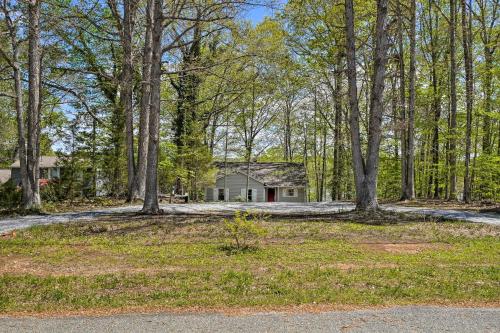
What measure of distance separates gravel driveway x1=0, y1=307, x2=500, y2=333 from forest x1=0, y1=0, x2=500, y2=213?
357 inches

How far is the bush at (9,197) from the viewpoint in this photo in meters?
14.7

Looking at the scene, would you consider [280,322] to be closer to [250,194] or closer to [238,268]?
[238,268]

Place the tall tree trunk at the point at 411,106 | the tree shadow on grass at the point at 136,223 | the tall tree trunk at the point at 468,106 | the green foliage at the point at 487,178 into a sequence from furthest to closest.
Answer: the green foliage at the point at 487,178 < the tall tree trunk at the point at 411,106 < the tall tree trunk at the point at 468,106 < the tree shadow on grass at the point at 136,223

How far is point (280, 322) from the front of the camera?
4.38 meters

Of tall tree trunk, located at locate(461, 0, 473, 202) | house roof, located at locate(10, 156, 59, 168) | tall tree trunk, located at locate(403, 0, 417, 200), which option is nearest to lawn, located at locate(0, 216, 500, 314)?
tall tree trunk, located at locate(461, 0, 473, 202)

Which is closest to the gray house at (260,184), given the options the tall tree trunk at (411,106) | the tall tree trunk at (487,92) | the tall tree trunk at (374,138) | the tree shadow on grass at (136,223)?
the tall tree trunk at (487,92)

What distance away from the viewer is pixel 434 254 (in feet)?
25.5

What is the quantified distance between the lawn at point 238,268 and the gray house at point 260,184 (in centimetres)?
2636

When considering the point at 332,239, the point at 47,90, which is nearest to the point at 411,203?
the point at 332,239

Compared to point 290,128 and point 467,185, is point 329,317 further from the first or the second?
point 290,128

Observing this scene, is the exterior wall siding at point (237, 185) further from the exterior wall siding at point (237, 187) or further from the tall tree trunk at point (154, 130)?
the tall tree trunk at point (154, 130)

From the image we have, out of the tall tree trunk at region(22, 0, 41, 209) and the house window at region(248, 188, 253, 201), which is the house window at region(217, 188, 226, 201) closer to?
the house window at region(248, 188, 253, 201)

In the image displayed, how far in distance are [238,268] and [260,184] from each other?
101 feet

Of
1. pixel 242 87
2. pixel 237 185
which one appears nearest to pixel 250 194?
pixel 237 185
